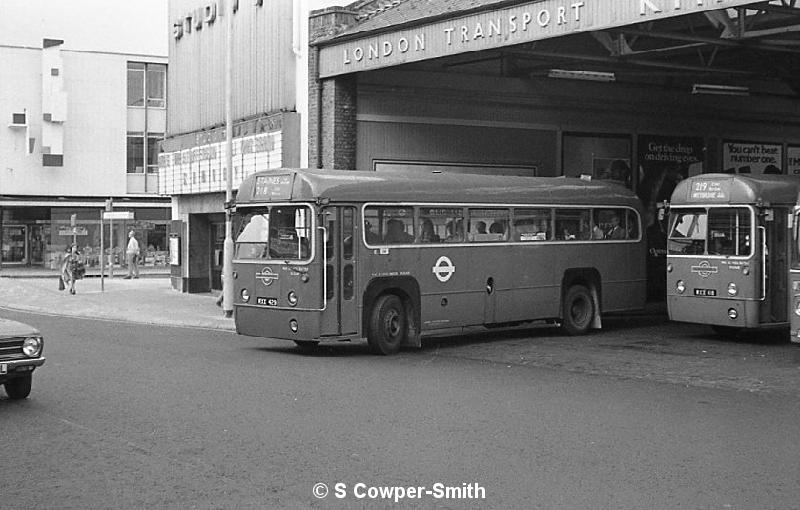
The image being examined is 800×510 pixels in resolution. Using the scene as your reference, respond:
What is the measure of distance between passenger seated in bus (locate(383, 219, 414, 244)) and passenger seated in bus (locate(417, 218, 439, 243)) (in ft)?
0.79

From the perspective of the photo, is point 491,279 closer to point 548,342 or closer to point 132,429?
point 548,342

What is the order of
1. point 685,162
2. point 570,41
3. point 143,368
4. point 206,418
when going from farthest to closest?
point 685,162, point 570,41, point 143,368, point 206,418

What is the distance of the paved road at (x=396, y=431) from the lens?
8180 mm

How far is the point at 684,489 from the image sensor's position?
823 cm

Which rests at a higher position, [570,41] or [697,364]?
[570,41]

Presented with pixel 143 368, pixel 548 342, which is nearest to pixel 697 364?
pixel 548 342

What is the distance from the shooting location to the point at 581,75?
28016 millimetres

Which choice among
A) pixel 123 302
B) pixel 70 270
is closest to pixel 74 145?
pixel 70 270

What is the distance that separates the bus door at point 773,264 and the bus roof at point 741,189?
28cm

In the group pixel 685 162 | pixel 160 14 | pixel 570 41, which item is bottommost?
pixel 685 162

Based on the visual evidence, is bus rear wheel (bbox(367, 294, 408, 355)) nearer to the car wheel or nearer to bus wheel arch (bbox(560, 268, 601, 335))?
bus wheel arch (bbox(560, 268, 601, 335))

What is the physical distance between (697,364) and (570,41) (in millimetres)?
11401

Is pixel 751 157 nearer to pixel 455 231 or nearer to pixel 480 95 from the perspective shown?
pixel 480 95

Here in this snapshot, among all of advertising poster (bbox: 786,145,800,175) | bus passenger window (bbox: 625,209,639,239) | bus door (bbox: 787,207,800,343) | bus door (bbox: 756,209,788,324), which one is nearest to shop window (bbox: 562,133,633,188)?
bus passenger window (bbox: 625,209,639,239)
